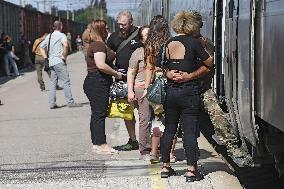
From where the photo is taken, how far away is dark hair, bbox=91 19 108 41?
896cm

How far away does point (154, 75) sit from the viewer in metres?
8.12

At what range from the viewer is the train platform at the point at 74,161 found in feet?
23.7

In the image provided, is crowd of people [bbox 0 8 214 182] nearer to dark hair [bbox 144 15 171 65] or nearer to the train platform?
dark hair [bbox 144 15 171 65]

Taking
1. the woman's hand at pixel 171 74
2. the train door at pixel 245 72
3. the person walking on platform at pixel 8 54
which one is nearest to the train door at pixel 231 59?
the train door at pixel 245 72

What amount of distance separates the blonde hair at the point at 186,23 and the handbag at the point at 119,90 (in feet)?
6.72

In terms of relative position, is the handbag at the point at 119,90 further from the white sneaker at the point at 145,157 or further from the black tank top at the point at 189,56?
the black tank top at the point at 189,56

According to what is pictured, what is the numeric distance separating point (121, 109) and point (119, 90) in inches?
10.6

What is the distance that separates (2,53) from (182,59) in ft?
72.4

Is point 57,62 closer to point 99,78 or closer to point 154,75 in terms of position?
point 99,78

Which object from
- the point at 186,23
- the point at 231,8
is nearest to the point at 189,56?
the point at 186,23

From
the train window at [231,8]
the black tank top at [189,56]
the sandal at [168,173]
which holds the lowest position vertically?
the sandal at [168,173]

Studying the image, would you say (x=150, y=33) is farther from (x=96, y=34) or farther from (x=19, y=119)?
(x=19, y=119)

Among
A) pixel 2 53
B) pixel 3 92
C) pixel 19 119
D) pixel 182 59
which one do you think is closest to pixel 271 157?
pixel 182 59

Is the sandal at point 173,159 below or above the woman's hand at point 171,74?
below
